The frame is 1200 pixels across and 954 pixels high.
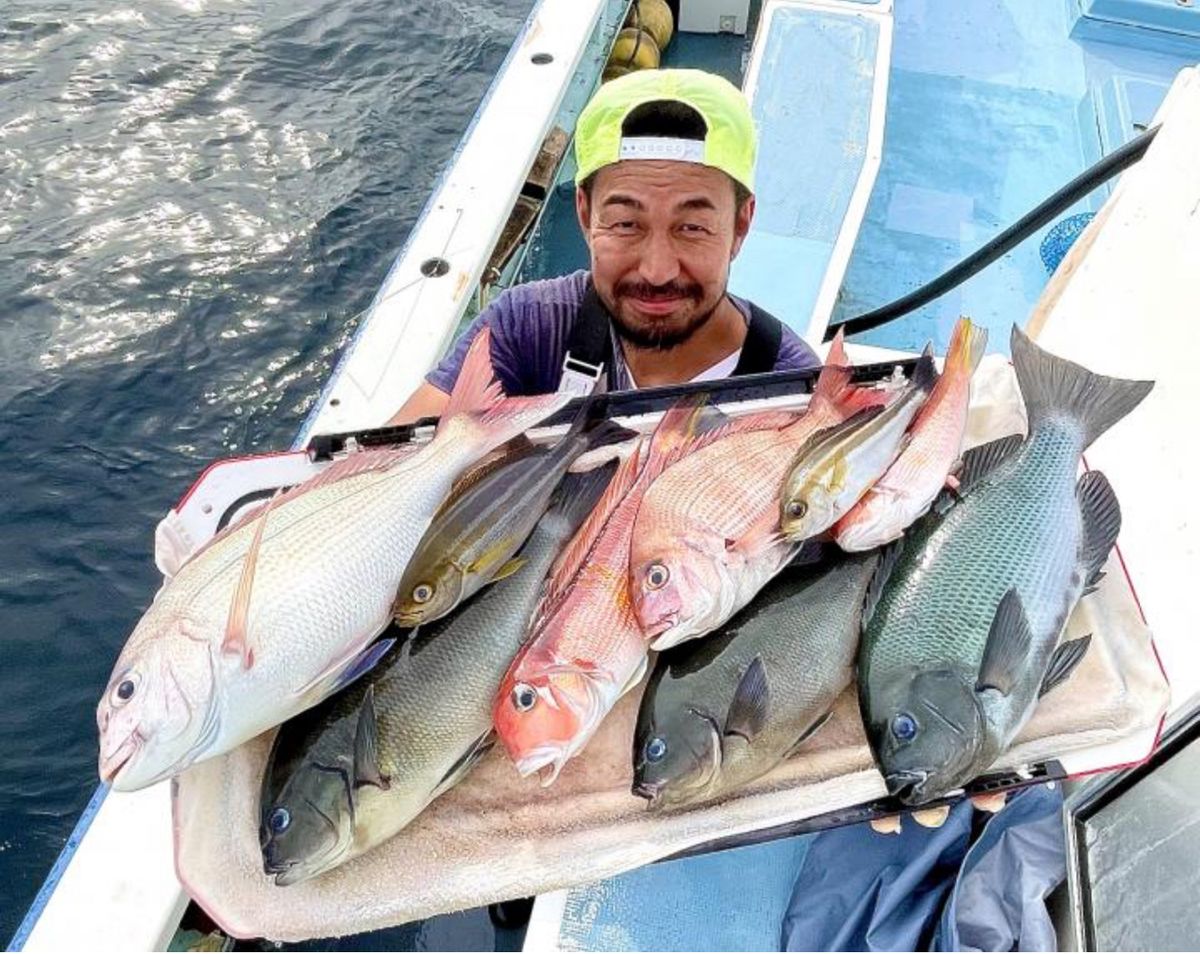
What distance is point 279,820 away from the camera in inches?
41.4

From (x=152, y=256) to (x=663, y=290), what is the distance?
188 inches

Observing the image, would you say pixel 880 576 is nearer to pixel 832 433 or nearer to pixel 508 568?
pixel 832 433

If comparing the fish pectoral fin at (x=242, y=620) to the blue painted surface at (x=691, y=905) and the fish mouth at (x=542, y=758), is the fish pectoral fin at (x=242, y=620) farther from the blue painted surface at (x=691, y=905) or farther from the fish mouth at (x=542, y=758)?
the blue painted surface at (x=691, y=905)

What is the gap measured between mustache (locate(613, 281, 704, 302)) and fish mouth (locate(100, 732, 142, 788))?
1333 mm

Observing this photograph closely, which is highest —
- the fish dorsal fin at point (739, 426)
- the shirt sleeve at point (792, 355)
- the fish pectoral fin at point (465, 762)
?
the fish dorsal fin at point (739, 426)

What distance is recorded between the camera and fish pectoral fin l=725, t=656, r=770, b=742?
1140 millimetres

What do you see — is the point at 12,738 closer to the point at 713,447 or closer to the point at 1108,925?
the point at 713,447

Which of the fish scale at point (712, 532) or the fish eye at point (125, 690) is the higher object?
the fish scale at point (712, 532)

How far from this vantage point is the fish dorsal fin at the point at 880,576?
1.27 meters

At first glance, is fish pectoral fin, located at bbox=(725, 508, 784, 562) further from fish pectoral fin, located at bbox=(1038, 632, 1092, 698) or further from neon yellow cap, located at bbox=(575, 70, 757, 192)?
neon yellow cap, located at bbox=(575, 70, 757, 192)

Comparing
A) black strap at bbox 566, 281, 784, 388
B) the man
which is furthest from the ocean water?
black strap at bbox 566, 281, 784, 388

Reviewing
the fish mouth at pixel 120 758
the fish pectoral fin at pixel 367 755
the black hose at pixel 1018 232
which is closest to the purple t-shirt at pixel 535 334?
the black hose at pixel 1018 232

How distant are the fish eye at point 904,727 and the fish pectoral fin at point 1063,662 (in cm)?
19

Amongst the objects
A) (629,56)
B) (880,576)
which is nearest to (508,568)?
(880,576)
